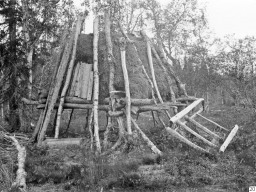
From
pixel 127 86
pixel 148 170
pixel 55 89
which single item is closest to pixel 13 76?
pixel 55 89

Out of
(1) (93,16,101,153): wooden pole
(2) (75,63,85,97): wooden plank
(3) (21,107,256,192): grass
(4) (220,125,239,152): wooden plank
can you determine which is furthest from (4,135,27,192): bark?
(4) (220,125,239,152): wooden plank

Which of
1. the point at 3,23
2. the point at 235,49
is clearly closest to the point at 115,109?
the point at 3,23

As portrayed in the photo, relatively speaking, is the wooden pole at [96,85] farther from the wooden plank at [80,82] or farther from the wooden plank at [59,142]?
the wooden plank at [59,142]

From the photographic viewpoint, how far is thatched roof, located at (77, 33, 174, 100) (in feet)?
35.5

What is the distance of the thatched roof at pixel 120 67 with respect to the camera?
10.8 metres

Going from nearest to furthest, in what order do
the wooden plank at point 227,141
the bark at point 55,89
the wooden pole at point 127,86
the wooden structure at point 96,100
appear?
the wooden plank at point 227,141
the wooden pole at point 127,86
the wooden structure at point 96,100
the bark at point 55,89

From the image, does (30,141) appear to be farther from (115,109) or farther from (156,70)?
(156,70)

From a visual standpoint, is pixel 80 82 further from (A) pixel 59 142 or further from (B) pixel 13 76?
(B) pixel 13 76

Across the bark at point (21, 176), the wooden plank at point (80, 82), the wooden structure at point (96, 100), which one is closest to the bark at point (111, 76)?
the wooden structure at point (96, 100)

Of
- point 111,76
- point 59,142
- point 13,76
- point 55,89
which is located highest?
point 111,76

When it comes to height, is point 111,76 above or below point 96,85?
above

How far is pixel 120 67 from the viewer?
37.0ft

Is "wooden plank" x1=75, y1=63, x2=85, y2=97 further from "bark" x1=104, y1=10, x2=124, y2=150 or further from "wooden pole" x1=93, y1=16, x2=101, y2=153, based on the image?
"bark" x1=104, y1=10, x2=124, y2=150

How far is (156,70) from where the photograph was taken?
40.6 ft
